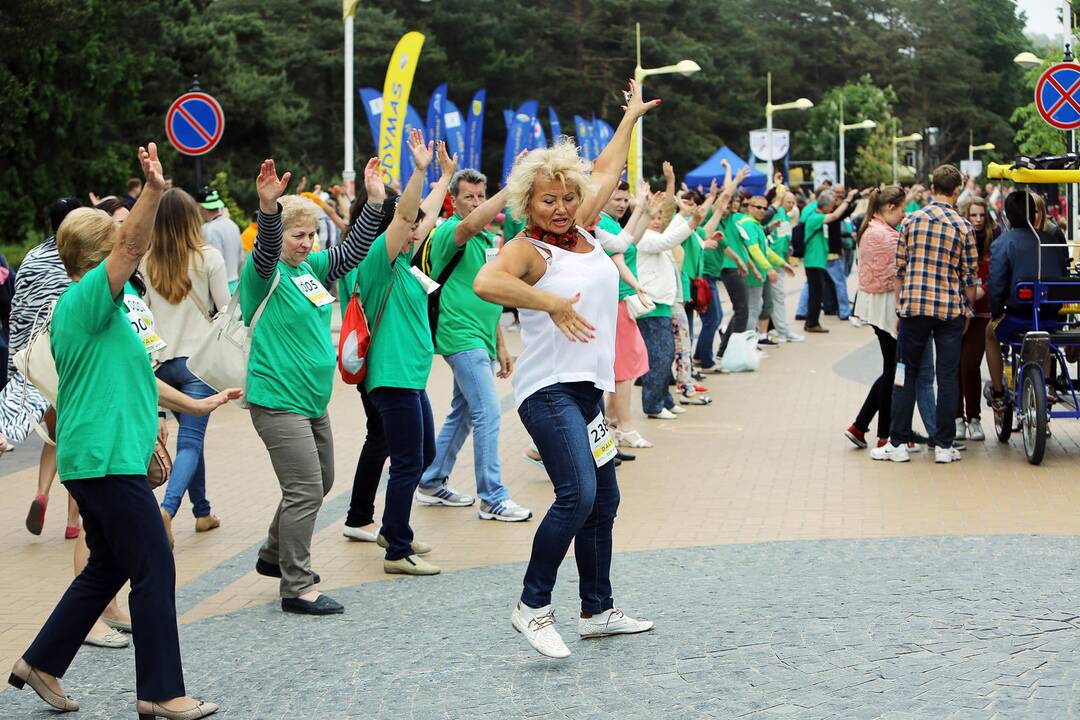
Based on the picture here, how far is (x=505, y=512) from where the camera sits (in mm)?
8172

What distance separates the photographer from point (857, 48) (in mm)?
104250

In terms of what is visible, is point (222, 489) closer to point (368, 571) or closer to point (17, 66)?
point (368, 571)

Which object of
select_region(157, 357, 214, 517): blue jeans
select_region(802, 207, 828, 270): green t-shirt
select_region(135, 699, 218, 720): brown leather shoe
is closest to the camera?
select_region(135, 699, 218, 720): brown leather shoe

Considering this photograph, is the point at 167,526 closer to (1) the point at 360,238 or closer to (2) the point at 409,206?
(1) the point at 360,238

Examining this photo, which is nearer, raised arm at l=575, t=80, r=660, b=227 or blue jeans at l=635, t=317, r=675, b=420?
raised arm at l=575, t=80, r=660, b=227

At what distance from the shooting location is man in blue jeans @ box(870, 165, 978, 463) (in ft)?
31.2

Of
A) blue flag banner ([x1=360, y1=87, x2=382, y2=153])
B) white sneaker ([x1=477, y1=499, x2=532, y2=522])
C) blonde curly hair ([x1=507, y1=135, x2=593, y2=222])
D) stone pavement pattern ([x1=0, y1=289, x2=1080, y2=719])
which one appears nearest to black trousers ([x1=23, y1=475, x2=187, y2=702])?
stone pavement pattern ([x1=0, y1=289, x2=1080, y2=719])

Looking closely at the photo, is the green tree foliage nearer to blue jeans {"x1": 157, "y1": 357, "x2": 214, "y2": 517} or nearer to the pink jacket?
the pink jacket

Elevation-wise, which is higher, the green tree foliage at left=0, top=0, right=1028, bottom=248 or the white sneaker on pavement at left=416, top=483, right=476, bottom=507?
the green tree foliage at left=0, top=0, right=1028, bottom=248

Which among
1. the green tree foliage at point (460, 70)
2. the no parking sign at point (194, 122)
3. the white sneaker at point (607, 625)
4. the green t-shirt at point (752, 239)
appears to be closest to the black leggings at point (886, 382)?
the white sneaker at point (607, 625)

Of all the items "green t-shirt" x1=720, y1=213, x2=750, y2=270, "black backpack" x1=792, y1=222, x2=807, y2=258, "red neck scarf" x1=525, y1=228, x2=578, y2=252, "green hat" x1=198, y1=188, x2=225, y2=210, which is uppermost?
"red neck scarf" x1=525, y1=228, x2=578, y2=252

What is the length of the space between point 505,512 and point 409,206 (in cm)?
232

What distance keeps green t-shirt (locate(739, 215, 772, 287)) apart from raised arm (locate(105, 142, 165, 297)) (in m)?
12.1

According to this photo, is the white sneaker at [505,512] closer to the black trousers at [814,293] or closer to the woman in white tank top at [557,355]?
the woman in white tank top at [557,355]
